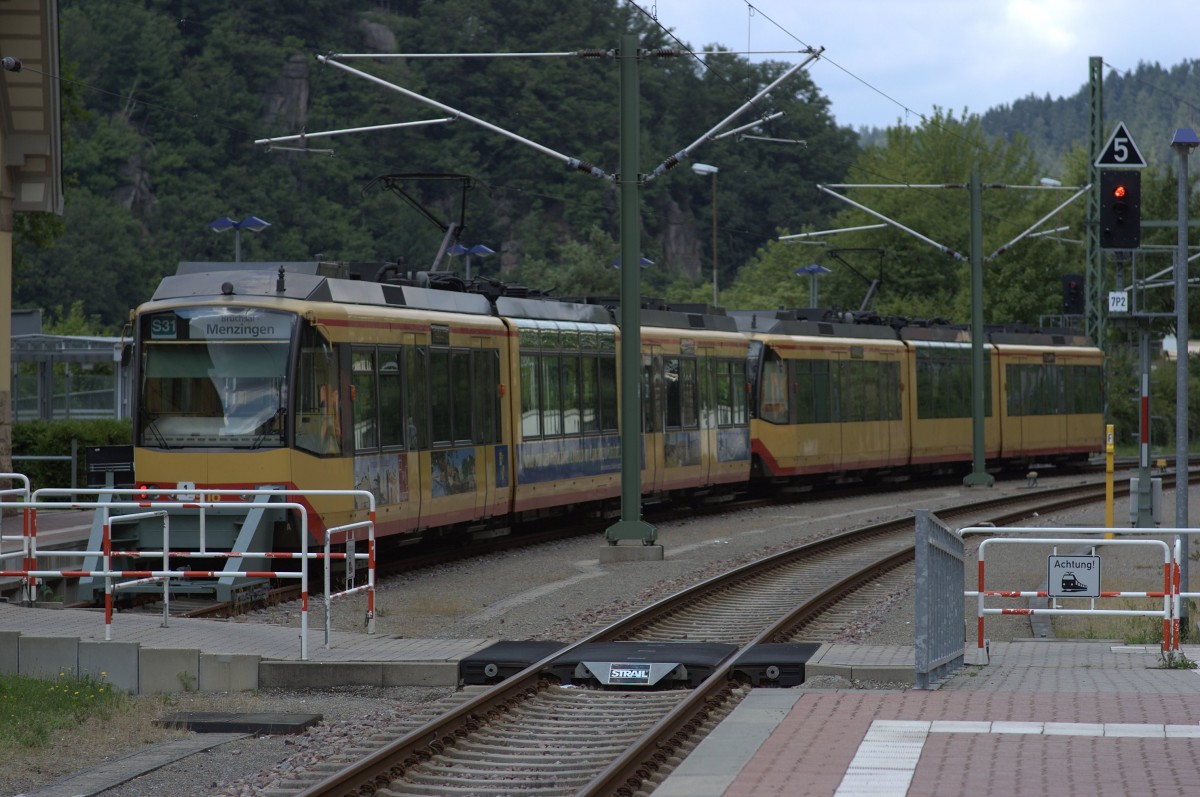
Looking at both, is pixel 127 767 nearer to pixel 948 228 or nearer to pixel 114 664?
pixel 114 664

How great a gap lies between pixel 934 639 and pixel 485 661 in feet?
9.55

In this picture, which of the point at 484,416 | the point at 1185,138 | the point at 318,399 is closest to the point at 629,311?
the point at 484,416

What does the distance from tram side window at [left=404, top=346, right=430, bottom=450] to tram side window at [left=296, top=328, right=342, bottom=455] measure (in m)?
1.72

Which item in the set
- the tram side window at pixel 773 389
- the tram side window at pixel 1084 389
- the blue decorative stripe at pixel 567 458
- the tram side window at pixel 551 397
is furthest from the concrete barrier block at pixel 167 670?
the tram side window at pixel 1084 389

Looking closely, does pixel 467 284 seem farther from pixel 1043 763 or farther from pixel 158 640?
pixel 1043 763

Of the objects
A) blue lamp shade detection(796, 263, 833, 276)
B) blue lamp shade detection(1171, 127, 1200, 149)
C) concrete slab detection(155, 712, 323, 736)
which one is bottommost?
concrete slab detection(155, 712, 323, 736)

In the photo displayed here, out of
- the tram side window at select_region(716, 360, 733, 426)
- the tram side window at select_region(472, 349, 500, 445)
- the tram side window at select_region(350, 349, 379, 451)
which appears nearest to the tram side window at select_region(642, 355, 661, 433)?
the tram side window at select_region(716, 360, 733, 426)

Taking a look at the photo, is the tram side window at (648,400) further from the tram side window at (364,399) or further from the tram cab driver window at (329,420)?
the tram cab driver window at (329,420)

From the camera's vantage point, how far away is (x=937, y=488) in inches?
→ 1560

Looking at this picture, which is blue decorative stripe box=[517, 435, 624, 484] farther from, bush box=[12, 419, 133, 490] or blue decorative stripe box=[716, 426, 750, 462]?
bush box=[12, 419, 133, 490]

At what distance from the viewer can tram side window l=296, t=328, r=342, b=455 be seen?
57.7 feet

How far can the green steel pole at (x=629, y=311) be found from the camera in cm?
2188

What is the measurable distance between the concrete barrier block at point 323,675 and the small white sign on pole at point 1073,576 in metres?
4.90

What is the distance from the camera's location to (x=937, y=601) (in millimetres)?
11992
